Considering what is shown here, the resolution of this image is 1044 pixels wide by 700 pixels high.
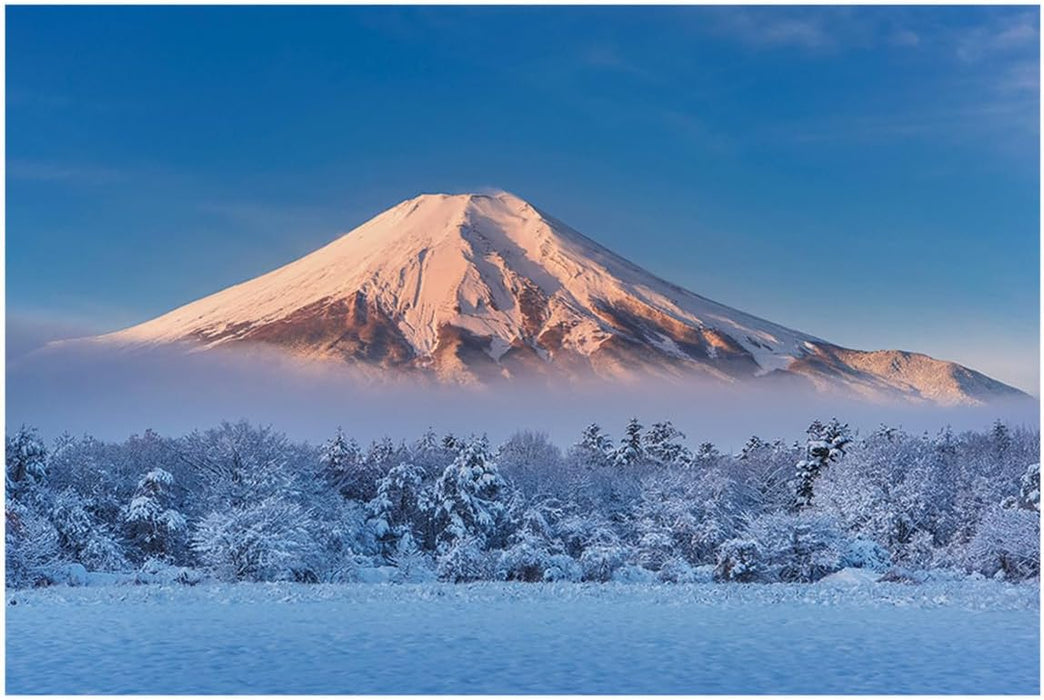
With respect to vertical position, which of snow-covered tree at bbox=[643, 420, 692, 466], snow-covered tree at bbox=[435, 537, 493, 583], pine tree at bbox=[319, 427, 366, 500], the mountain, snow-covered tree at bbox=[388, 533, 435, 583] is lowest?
snow-covered tree at bbox=[388, 533, 435, 583]

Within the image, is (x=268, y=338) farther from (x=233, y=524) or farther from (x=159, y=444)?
(x=233, y=524)

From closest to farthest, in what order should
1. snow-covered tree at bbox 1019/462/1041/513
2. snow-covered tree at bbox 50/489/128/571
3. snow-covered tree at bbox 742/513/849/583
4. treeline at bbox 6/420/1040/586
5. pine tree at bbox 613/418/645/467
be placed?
treeline at bbox 6/420/1040/586 < snow-covered tree at bbox 742/513/849/583 < snow-covered tree at bbox 50/489/128/571 < snow-covered tree at bbox 1019/462/1041/513 < pine tree at bbox 613/418/645/467

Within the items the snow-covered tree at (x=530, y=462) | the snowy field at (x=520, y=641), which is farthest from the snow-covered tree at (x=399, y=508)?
the snowy field at (x=520, y=641)

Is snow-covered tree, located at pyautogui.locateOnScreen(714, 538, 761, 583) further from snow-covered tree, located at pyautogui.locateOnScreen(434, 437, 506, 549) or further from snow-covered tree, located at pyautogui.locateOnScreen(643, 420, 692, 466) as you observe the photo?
snow-covered tree, located at pyautogui.locateOnScreen(643, 420, 692, 466)

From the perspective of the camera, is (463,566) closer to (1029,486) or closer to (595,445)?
(1029,486)

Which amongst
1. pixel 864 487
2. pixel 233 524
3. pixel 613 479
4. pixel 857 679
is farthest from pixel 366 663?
pixel 613 479

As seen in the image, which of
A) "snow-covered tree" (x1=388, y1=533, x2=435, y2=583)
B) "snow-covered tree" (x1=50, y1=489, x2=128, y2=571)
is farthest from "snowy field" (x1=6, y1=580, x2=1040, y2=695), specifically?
"snow-covered tree" (x1=50, y1=489, x2=128, y2=571)

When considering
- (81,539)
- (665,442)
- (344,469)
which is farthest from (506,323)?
(81,539)
